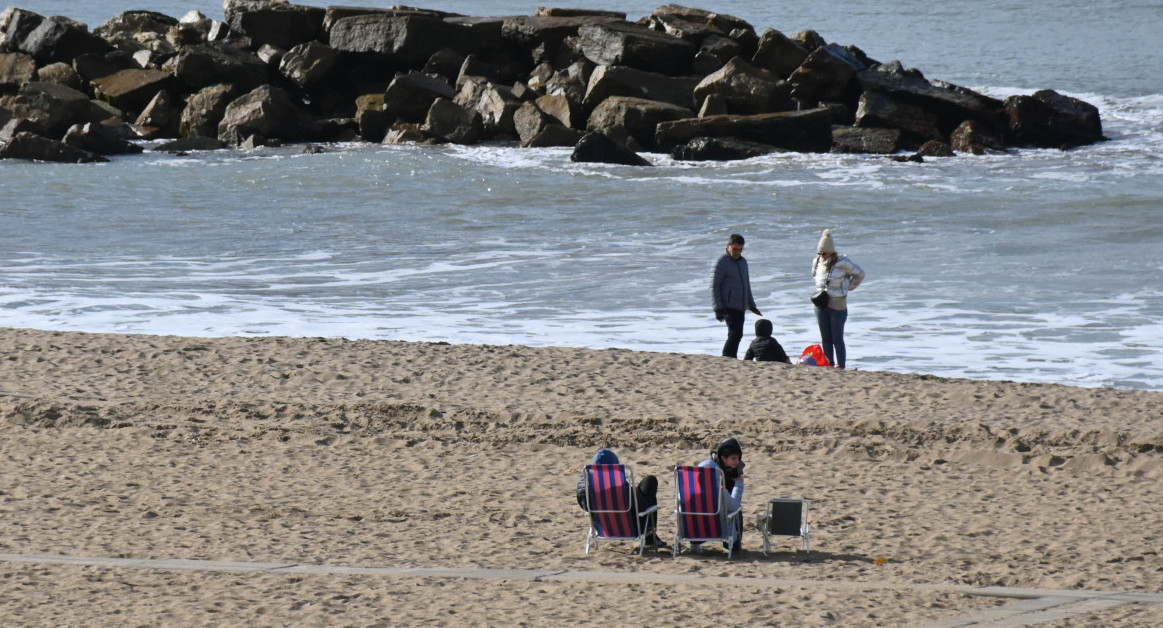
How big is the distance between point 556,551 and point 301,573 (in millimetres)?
1185

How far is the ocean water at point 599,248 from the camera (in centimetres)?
1222

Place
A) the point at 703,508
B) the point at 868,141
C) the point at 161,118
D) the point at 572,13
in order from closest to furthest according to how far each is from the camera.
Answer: the point at 703,508 < the point at 868,141 < the point at 161,118 < the point at 572,13

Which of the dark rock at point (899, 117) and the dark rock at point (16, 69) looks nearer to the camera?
the dark rock at point (899, 117)

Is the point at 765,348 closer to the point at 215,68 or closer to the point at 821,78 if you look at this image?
the point at 821,78

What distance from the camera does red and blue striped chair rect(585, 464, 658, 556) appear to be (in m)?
6.37

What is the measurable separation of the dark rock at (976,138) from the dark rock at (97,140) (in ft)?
50.1

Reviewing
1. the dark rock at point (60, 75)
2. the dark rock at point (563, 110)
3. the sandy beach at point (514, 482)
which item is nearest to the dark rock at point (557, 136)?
→ the dark rock at point (563, 110)

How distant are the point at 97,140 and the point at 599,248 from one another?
1253 cm

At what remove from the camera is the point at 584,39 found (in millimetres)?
28156

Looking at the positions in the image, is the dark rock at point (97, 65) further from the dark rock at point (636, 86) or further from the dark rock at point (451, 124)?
the dark rock at point (636, 86)

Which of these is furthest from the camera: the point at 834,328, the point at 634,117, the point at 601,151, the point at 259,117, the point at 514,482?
the point at 259,117

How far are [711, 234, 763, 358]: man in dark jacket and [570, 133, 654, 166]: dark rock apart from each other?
13.8 metres

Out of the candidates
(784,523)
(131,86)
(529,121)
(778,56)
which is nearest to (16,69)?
(131,86)

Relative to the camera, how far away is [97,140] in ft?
84.2
